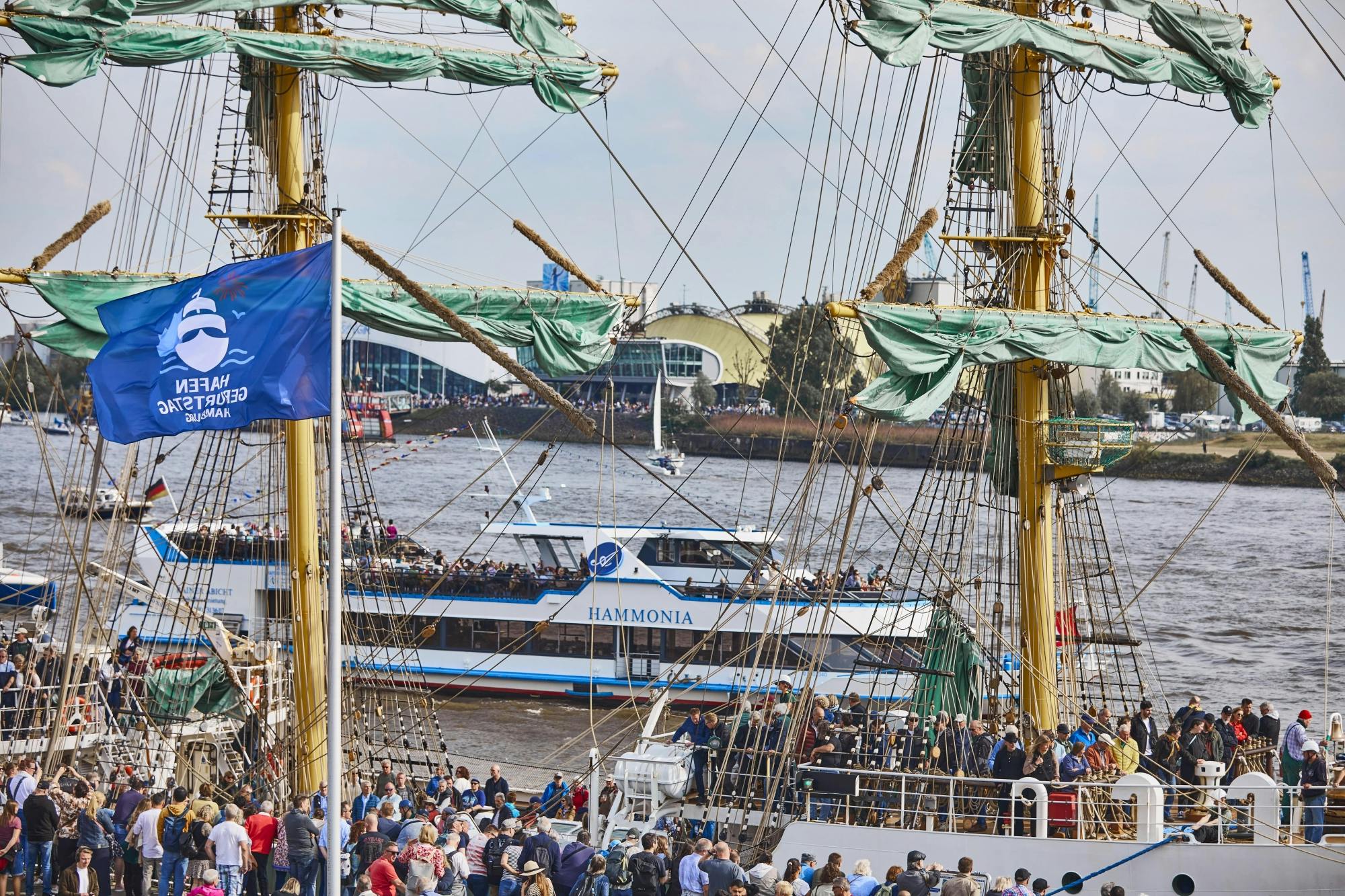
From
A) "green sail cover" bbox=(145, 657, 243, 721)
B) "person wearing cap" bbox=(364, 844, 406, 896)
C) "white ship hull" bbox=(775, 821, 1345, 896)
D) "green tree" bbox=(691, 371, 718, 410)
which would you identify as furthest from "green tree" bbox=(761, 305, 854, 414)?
"person wearing cap" bbox=(364, 844, 406, 896)

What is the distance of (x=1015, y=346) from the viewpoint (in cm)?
2109

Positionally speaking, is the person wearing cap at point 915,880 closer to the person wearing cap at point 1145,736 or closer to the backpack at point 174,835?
the person wearing cap at point 1145,736

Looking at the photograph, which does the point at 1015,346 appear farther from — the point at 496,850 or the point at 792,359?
the point at 792,359

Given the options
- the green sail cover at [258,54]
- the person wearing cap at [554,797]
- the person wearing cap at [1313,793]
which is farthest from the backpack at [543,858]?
the green sail cover at [258,54]

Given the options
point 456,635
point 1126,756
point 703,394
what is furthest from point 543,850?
point 703,394

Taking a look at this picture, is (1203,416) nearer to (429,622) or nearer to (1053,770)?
(429,622)

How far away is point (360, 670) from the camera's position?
23688 millimetres

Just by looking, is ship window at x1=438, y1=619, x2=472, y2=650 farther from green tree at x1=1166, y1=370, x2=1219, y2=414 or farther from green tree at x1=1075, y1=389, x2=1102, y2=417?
green tree at x1=1166, y1=370, x2=1219, y2=414

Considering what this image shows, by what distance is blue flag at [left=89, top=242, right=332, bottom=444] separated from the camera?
1223cm

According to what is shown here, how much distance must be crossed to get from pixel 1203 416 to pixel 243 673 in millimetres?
90205

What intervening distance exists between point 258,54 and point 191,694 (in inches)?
362

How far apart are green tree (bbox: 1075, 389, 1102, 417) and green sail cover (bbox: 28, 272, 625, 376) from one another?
2264 inches

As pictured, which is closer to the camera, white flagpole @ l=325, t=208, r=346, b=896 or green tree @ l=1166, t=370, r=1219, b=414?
white flagpole @ l=325, t=208, r=346, b=896

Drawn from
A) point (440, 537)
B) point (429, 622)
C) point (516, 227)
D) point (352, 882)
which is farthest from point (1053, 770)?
point (440, 537)
